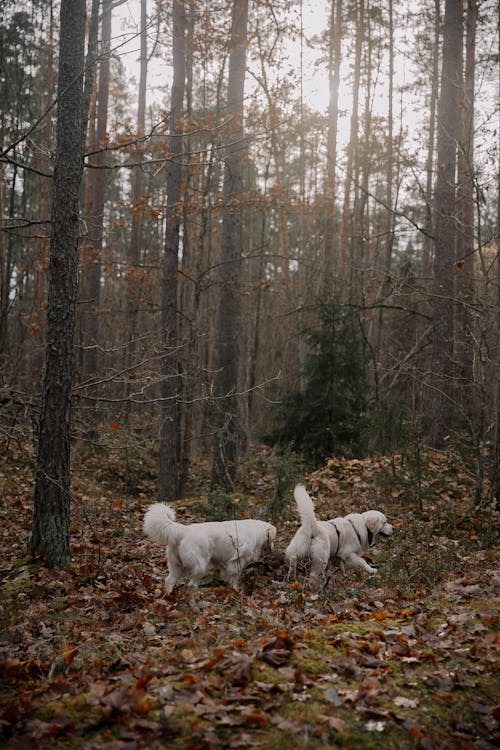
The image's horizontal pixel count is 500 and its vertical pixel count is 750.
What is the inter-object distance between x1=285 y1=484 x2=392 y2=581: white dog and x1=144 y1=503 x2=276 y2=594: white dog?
517 mm

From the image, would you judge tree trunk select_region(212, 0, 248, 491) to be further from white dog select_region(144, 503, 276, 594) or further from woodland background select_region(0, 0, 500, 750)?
white dog select_region(144, 503, 276, 594)

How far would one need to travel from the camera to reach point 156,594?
7.11 m

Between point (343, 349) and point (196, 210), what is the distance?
15.8ft

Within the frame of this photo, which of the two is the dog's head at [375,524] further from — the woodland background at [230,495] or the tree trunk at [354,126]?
the tree trunk at [354,126]

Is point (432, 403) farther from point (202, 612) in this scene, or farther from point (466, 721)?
point (466, 721)

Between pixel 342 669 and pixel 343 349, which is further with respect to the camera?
pixel 343 349

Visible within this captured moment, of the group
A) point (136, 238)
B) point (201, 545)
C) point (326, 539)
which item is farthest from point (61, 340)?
point (136, 238)

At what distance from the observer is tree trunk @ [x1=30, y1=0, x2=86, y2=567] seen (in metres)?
7.88

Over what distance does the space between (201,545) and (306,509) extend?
1310 millimetres

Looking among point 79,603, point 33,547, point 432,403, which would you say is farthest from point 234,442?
point 79,603

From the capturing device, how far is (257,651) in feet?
15.3

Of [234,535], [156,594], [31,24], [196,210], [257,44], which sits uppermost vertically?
[257,44]

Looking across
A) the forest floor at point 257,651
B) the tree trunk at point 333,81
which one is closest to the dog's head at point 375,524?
the forest floor at point 257,651

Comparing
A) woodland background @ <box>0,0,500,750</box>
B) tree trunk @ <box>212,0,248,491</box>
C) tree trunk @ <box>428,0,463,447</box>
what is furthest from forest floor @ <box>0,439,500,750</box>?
tree trunk @ <box>428,0,463,447</box>
